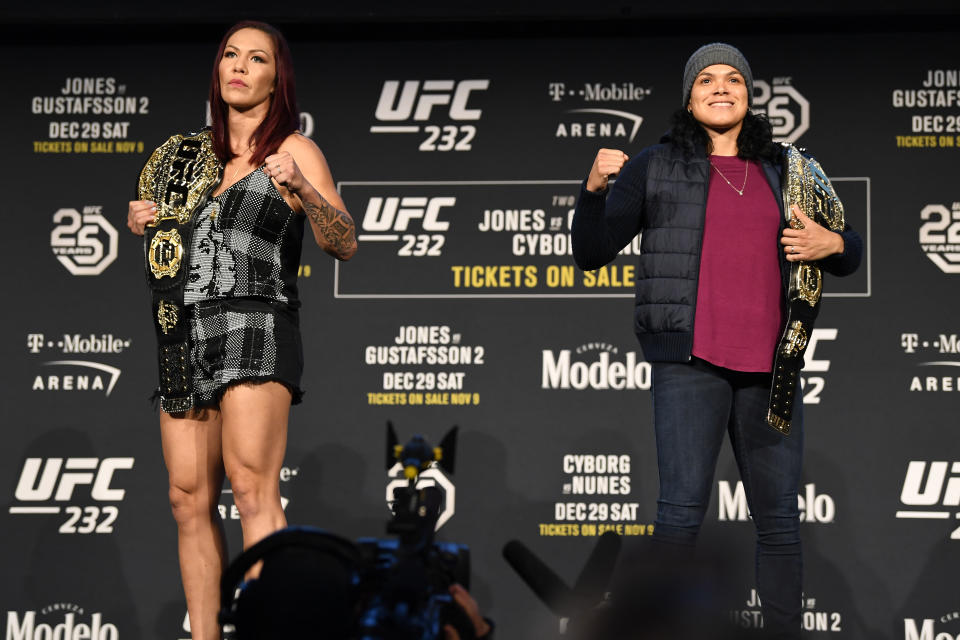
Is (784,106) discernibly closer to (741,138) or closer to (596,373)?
(596,373)

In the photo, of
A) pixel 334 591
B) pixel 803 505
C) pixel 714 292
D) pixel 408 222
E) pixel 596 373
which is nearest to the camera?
pixel 334 591

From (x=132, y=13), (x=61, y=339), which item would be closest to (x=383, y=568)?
(x=61, y=339)

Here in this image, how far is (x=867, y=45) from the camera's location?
4.29m

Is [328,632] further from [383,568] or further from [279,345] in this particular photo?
[279,345]

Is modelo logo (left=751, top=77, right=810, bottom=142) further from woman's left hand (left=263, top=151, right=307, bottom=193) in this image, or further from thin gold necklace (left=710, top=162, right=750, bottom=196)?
woman's left hand (left=263, top=151, right=307, bottom=193)

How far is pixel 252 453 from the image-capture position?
98.8 inches

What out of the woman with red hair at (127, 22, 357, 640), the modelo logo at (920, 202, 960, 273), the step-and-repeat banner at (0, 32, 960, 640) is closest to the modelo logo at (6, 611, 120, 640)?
the step-and-repeat banner at (0, 32, 960, 640)

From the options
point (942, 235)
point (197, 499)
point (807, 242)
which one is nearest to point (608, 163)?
point (807, 242)

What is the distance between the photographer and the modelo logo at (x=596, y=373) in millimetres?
4230

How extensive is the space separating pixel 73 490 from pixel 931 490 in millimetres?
3472

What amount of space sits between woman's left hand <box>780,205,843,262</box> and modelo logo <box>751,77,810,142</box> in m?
1.83

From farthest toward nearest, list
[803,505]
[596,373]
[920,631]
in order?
1. [596,373]
2. [803,505]
3. [920,631]

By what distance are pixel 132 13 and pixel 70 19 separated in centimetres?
27

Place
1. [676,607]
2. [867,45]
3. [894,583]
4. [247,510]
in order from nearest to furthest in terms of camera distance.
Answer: [676,607] → [247,510] → [894,583] → [867,45]
